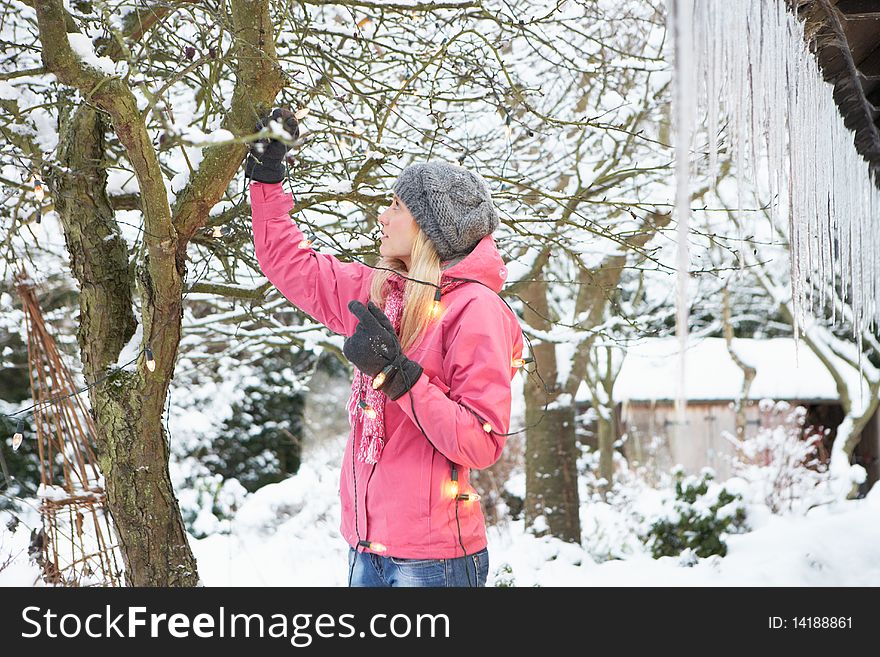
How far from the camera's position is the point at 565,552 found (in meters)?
5.85

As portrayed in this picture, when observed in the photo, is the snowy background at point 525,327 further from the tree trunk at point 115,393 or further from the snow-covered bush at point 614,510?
the tree trunk at point 115,393

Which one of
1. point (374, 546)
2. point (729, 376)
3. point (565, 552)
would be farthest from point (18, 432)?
point (729, 376)

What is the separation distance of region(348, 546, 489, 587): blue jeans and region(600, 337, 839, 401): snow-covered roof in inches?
312

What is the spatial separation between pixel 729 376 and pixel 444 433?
9.81 m

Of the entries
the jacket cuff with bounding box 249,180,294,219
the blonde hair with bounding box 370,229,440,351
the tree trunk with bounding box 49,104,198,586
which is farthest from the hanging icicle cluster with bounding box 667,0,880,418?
the tree trunk with bounding box 49,104,198,586

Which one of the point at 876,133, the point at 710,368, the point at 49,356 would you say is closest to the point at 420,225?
the point at 876,133

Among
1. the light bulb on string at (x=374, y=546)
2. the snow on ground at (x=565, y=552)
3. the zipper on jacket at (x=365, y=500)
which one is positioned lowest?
the snow on ground at (x=565, y=552)

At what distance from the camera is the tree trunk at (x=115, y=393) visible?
260 cm

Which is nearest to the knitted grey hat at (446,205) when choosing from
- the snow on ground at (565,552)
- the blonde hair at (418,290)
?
the blonde hair at (418,290)

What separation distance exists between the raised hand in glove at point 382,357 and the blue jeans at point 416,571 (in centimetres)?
41

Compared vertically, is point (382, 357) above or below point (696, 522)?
above

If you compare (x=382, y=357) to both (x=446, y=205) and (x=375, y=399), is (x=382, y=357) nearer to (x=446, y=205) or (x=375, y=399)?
(x=375, y=399)
